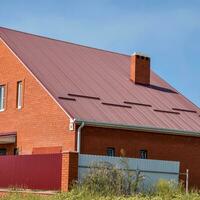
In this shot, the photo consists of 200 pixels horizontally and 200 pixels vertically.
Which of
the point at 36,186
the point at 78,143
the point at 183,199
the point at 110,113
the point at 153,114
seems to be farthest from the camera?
the point at 153,114

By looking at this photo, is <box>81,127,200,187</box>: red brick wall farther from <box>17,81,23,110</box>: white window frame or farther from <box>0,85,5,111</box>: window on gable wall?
<box>0,85,5,111</box>: window on gable wall

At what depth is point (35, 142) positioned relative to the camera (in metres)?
26.9

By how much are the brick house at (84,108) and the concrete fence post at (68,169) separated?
13.8ft

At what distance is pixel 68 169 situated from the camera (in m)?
19.8

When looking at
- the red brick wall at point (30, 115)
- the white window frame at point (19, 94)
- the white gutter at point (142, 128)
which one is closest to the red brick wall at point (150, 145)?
the white gutter at point (142, 128)

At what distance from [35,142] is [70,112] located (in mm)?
3243

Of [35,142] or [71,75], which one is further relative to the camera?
[71,75]

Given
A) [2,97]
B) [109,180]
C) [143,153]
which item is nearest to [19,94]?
[2,97]

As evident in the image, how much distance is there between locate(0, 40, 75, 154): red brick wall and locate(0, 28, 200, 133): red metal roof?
58 cm

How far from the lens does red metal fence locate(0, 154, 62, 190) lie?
67.3ft

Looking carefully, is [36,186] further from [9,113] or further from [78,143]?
[9,113]

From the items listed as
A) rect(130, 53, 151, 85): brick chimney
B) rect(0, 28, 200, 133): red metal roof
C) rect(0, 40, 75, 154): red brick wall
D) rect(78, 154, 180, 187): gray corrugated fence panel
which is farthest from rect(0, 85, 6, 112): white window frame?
rect(78, 154, 180, 187): gray corrugated fence panel

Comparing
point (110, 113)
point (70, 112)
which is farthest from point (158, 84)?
point (70, 112)

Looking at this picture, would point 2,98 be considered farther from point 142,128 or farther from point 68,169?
point 68,169
